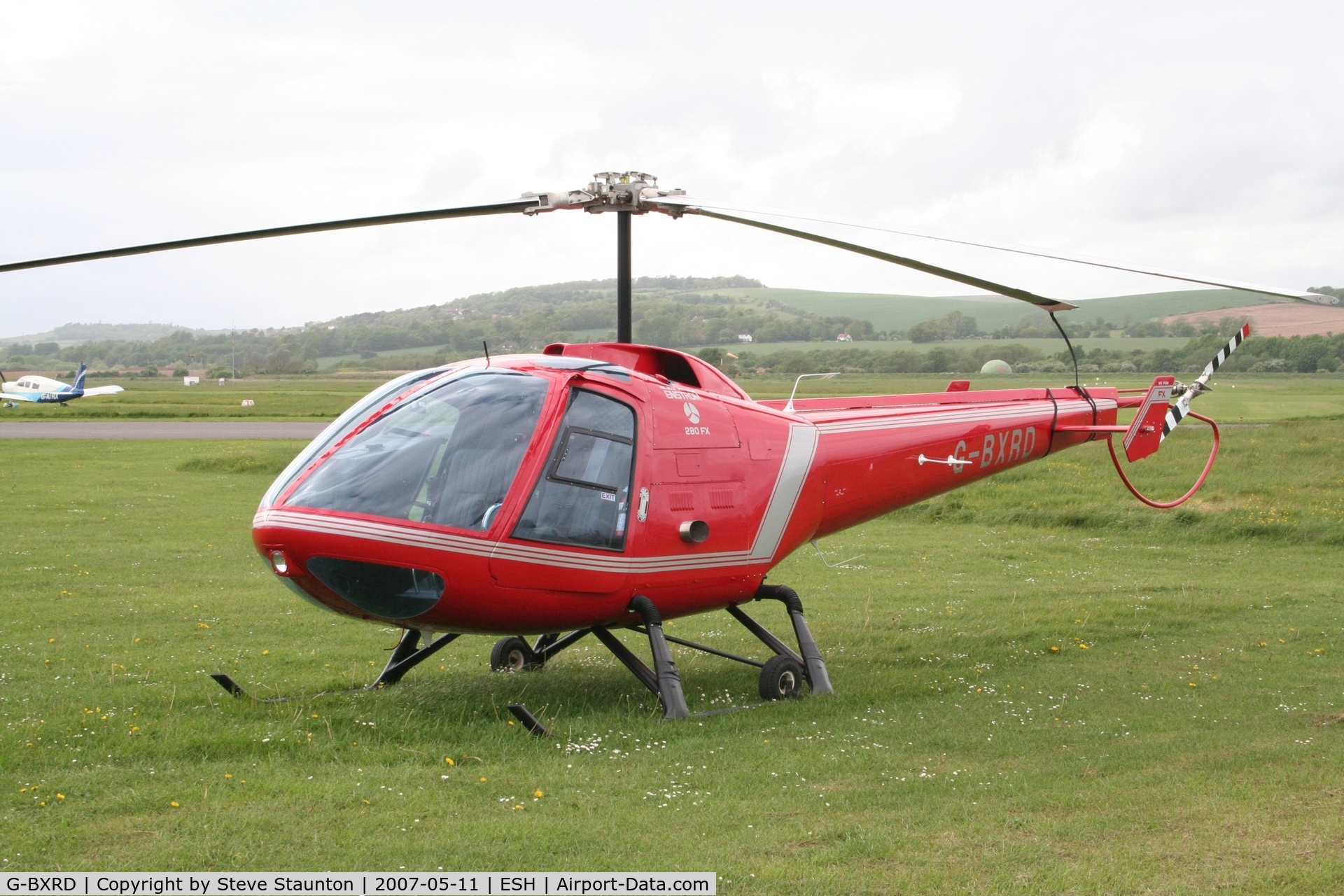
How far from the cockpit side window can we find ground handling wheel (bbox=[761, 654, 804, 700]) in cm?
189

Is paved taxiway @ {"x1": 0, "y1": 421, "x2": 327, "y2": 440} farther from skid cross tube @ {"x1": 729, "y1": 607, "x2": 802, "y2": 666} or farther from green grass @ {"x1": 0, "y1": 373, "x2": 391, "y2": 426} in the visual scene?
skid cross tube @ {"x1": 729, "y1": 607, "x2": 802, "y2": 666}

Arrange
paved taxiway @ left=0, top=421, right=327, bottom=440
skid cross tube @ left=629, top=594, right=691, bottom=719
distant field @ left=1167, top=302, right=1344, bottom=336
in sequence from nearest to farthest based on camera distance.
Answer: skid cross tube @ left=629, top=594, right=691, bottom=719
paved taxiway @ left=0, top=421, right=327, bottom=440
distant field @ left=1167, top=302, right=1344, bottom=336

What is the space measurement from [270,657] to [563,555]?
13.8ft

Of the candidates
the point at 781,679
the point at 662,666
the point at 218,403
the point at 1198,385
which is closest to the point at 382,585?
the point at 662,666

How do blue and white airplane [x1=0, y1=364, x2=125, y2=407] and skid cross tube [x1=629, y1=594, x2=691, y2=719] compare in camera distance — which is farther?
blue and white airplane [x1=0, y1=364, x2=125, y2=407]

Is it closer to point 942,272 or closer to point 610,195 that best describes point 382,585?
point 610,195

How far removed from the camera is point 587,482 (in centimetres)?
777

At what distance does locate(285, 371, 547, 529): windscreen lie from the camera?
281 inches

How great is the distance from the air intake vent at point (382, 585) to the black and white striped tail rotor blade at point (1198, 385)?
25.6 feet

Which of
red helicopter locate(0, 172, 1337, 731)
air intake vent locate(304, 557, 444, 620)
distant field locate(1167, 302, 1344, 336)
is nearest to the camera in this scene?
air intake vent locate(304, 557, 444, 620)

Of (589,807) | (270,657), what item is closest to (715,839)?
(589,807)

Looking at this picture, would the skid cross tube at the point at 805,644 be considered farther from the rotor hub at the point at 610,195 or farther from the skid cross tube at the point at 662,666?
the rotor hub at the point at 610,195

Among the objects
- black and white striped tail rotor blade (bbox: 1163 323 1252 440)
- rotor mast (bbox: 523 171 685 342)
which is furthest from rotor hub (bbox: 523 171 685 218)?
black and white striped tail rotor blade (bbox: 1163 323 1252 440)

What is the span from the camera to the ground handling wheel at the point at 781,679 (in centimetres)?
888
